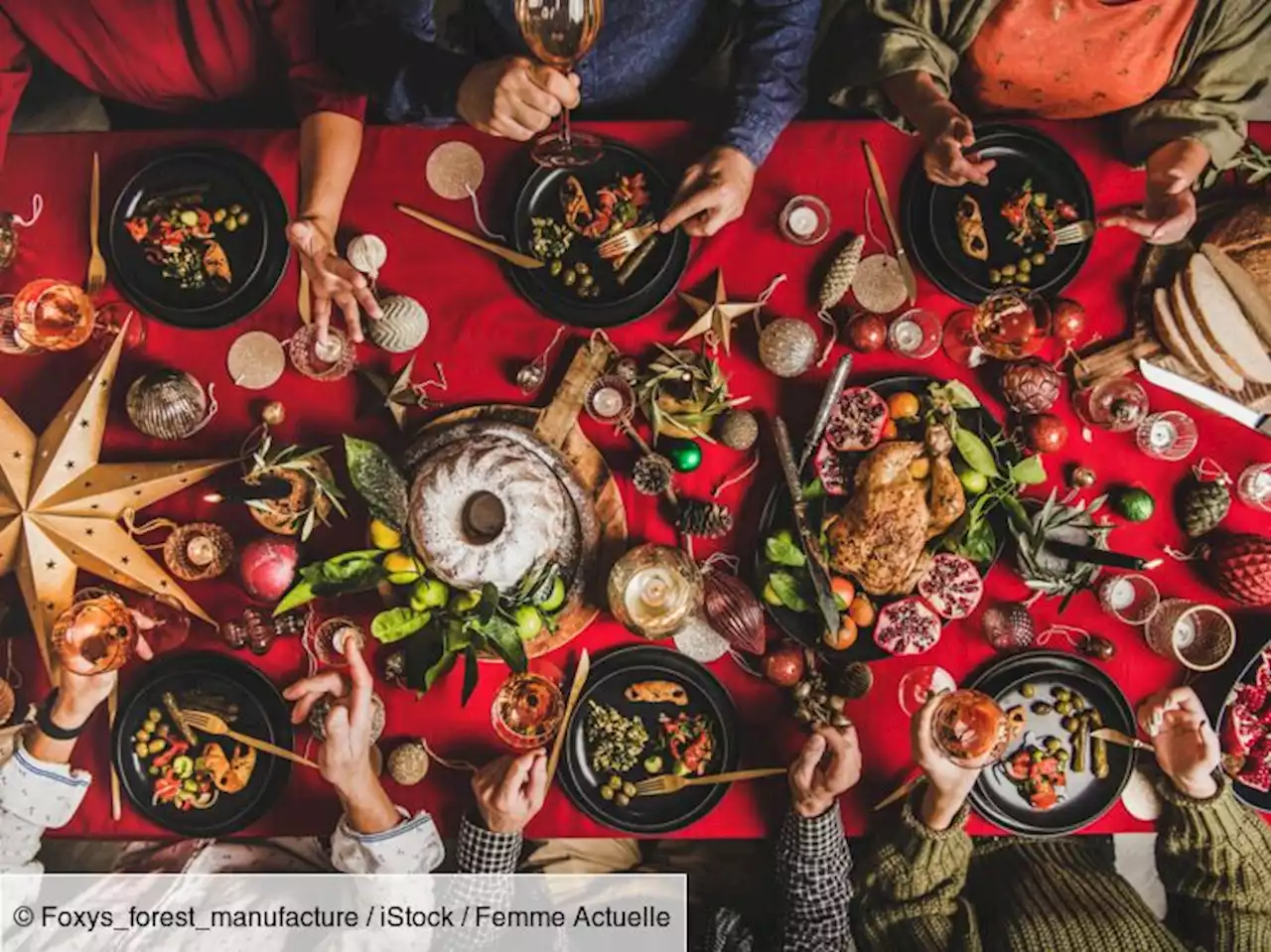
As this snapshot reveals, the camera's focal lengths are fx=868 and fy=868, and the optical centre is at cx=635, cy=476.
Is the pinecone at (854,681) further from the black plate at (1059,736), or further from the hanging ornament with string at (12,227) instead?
the hanging ornament with string at (12,227)

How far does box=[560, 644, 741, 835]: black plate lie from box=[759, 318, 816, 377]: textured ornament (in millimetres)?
495

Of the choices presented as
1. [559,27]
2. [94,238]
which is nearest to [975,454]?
[559,27]

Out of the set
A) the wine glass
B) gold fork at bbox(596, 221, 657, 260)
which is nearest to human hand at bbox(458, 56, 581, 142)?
the wine glass

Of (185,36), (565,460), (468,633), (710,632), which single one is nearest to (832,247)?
(565,460)

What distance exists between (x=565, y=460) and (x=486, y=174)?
0.49 meters

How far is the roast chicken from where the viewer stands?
53.2 inches

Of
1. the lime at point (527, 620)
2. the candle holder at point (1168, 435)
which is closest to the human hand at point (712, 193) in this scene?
the lime at point (527, 620)

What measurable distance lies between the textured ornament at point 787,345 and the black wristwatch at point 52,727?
1253 millimetres

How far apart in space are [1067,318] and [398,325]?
1070 millimetres

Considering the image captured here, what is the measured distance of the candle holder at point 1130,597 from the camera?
1412mm

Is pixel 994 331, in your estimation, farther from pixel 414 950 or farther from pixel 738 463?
pixel 414 950

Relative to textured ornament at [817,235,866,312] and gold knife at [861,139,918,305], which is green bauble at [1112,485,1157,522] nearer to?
gold knife at [861,139,918,305]

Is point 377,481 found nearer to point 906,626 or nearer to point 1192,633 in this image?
point 906,626

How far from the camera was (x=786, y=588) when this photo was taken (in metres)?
1.37
